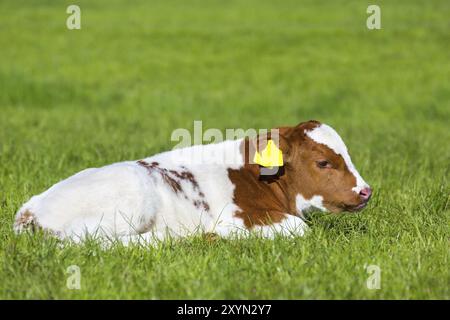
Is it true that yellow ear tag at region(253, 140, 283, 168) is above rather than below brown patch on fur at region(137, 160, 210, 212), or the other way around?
above

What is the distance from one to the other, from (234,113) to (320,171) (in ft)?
41.9

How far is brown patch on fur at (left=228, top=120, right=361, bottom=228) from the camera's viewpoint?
670 cm

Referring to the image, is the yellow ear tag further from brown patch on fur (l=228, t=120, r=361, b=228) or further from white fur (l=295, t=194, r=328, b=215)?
white fur (l=295, t=194, r=328, b=215)

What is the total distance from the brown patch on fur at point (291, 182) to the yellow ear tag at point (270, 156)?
0.08 metres

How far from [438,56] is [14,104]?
1219 cm

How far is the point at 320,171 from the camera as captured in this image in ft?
22.3

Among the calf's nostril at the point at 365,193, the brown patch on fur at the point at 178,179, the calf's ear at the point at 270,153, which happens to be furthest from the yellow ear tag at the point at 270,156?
the calf's nostril at the point at 365,193

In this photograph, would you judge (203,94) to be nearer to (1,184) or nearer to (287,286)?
(1,184)

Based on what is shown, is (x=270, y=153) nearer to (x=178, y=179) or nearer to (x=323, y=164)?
(x=323, y=164)

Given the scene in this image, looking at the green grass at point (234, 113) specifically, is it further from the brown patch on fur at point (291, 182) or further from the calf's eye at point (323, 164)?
the calf's eye at point (323, 164)

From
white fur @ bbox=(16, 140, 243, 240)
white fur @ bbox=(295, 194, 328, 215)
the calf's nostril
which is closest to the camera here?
white fur @ bbox=(16, 140, 243, 240)

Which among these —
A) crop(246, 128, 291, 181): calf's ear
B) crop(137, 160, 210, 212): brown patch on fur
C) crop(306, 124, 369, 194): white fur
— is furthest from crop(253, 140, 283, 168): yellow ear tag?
crop(137, 160, 210, 212): brown patch on fur

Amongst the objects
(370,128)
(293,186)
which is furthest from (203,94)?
(293,186)

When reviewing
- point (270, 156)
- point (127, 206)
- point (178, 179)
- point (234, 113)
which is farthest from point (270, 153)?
point (234, 113)
